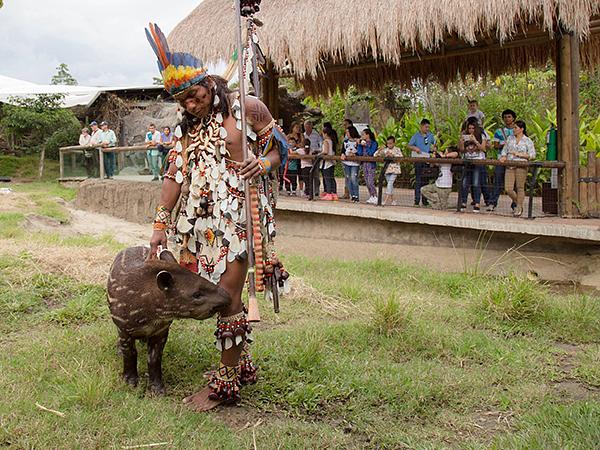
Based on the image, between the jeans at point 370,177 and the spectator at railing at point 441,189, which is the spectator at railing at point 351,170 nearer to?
the jeans at point 370,177

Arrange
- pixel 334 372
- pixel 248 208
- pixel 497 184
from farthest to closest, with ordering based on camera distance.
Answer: pixel 497 184, pixel 334 372, pixel 248 208

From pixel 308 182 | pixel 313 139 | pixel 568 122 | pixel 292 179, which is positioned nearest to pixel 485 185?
pixel 568 122

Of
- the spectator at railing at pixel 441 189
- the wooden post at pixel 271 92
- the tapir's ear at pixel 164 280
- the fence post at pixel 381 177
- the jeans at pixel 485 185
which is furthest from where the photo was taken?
the wooden post at pixel 271 92

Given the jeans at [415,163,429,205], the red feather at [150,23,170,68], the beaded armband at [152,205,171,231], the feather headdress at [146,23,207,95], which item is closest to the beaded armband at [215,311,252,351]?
the beaded armband at [152,205,171,231]

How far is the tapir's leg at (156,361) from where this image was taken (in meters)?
3.65

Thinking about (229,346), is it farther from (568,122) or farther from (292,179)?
(292,179)

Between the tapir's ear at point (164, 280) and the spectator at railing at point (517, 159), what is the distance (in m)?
5.43

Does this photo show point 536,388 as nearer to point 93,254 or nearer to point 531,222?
point 531,222

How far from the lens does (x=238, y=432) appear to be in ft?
10.6

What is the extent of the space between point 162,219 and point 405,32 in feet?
17.4

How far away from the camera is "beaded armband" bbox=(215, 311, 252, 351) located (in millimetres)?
3477

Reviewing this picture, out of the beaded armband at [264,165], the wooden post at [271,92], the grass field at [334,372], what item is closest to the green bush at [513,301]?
the grass field at [334,372]

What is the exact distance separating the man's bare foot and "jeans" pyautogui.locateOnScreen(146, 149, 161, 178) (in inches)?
408

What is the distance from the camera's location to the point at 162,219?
3.63 metres
